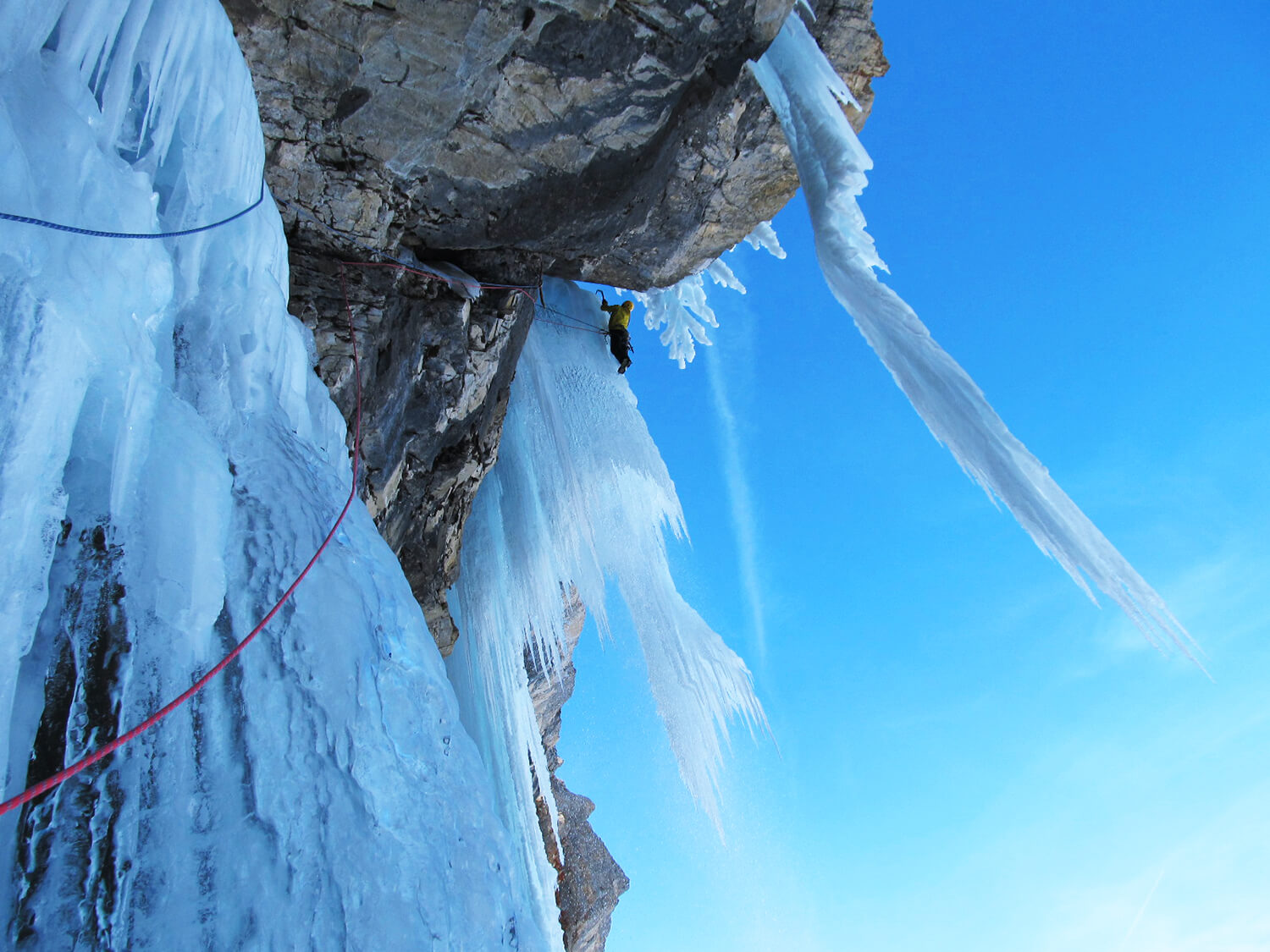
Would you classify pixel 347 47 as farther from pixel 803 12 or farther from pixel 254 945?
pixel 254 945

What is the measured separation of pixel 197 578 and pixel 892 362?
3.36m

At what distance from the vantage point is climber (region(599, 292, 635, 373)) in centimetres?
707

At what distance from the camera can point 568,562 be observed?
6.62 metres

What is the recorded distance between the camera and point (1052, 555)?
3102 millimetres

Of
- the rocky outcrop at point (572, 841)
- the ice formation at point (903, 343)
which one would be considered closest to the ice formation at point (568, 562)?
the rocky outcrop at point (572, 841)

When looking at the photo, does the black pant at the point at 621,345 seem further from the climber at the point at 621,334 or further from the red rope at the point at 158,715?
the red rope at the point at 158,715

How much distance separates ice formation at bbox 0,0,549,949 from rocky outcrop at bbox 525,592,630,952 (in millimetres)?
6324

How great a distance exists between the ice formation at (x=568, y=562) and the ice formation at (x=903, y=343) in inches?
121

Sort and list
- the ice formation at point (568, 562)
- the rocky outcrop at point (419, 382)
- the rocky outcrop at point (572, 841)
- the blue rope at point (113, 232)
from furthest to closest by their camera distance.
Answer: the rocky outcrop at point (572, 841) → the ice formation at point (568, 562) → the rocky outcrop at point (419, 382) → the blue rope at point (113, 232)

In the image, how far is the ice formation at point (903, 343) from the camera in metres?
2.99

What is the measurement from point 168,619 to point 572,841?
9.34 meters

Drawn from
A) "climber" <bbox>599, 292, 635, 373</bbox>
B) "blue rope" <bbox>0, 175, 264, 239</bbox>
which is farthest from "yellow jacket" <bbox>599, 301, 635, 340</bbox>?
"blue rope" <bbox>0, 175, 264, 239</bbox>

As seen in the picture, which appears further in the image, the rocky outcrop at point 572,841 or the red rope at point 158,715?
the rocky outcrop at point 572,841

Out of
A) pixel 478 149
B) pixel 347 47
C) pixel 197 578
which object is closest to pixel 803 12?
pixel 478 149
